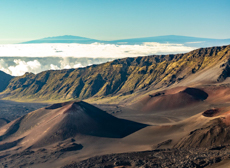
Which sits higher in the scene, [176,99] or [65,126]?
[65,126]

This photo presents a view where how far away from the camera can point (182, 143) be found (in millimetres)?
87375

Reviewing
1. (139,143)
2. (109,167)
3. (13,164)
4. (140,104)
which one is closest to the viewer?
(109,167)

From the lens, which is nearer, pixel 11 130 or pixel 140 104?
pixel 11 130

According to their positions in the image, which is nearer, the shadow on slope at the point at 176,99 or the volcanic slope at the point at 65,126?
the volcanic slope at the point at 65,126

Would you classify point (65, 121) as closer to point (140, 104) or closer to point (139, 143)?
point (139, 143)

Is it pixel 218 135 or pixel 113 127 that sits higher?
pixel 218 135

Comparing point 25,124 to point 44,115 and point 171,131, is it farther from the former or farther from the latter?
point 171,131

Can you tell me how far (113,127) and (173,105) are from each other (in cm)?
6287

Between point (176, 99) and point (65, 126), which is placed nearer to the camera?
point (65, 126)

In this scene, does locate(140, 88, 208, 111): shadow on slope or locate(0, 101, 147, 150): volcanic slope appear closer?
locate(0, 101, 147, 150): volcanic slope

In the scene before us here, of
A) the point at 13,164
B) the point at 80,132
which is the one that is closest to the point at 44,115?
the point at 80,132

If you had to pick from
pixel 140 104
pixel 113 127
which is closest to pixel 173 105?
pixel 140 104

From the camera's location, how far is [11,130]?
128m

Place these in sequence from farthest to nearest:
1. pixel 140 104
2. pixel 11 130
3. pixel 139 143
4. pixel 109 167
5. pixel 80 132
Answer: pixel 140 104
pixel 11 130
pixel 80 132
pixel 139 143
pixel 109 167
